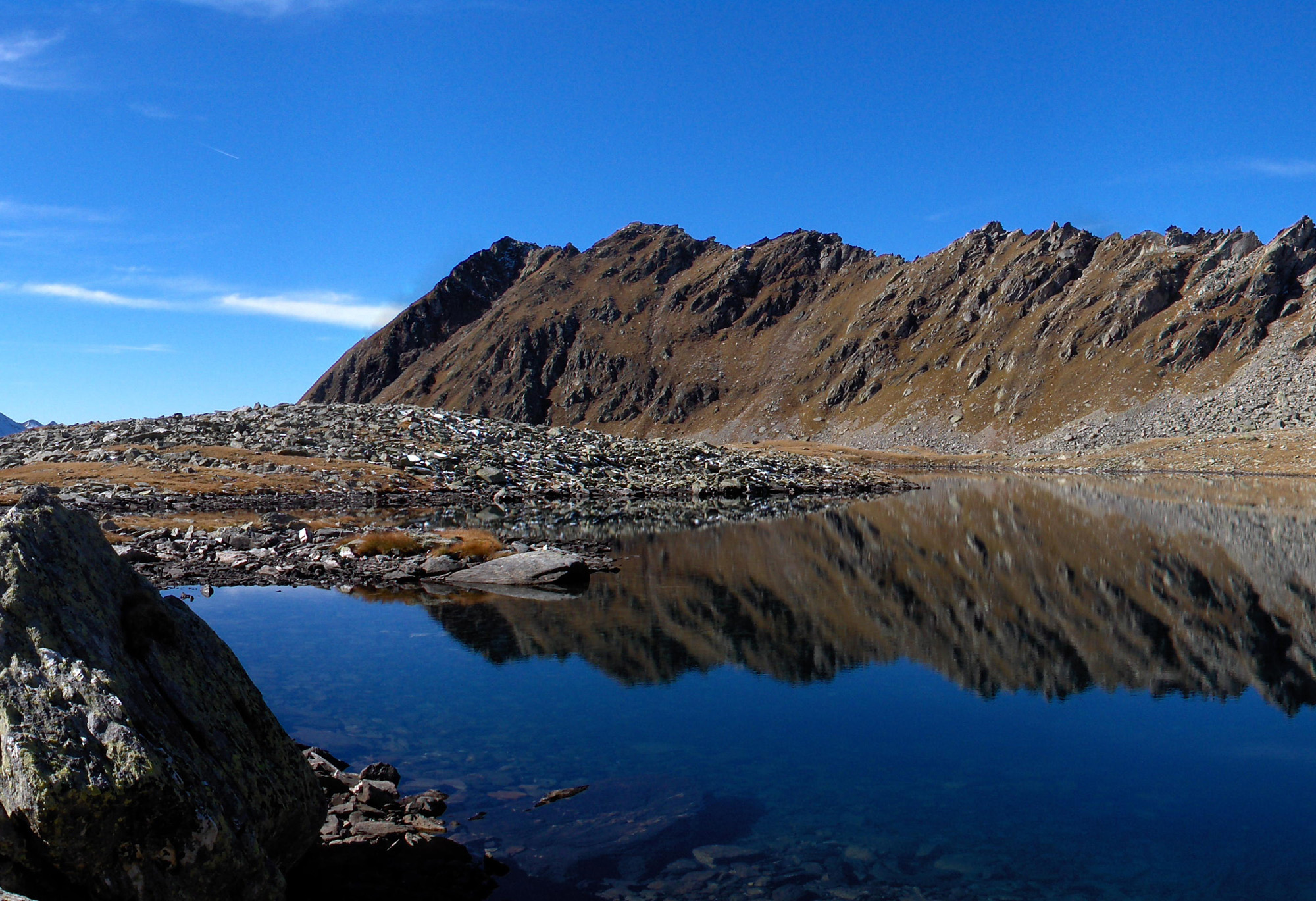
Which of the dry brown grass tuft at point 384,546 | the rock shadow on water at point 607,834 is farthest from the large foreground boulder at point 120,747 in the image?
the dry brown grass tuft at point 384,546

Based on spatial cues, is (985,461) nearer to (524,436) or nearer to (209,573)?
(524,436)

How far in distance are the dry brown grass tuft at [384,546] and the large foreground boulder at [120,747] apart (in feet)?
81.2

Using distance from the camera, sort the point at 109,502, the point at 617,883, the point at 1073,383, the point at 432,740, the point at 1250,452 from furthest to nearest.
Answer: the point at 1073,383 → the point at 1250,452 → the point at 109,502 → the point at 432,740 → the point at 617,883

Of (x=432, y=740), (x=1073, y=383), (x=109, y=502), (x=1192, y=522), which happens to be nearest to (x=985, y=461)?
(x=1073, y=383)

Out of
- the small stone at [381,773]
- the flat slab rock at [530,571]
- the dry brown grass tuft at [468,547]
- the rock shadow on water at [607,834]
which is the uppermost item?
the dry brown grass tuft at [468,547]

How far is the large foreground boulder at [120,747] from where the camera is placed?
242 inches

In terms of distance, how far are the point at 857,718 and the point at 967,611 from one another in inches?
435

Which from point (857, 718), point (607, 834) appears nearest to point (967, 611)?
point (857, 718)

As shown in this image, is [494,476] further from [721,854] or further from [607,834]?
[721,854]

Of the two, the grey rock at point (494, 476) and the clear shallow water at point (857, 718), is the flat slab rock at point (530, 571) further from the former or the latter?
the grey rock at point (494, 476)

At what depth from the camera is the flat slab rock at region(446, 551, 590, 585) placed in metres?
29.3

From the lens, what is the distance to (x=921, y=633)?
2242cm

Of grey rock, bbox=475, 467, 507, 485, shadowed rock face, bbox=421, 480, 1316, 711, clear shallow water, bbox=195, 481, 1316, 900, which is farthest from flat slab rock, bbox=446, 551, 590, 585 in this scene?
grey rock, bbox=475, 467, 507, 485

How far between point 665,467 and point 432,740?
223ft
